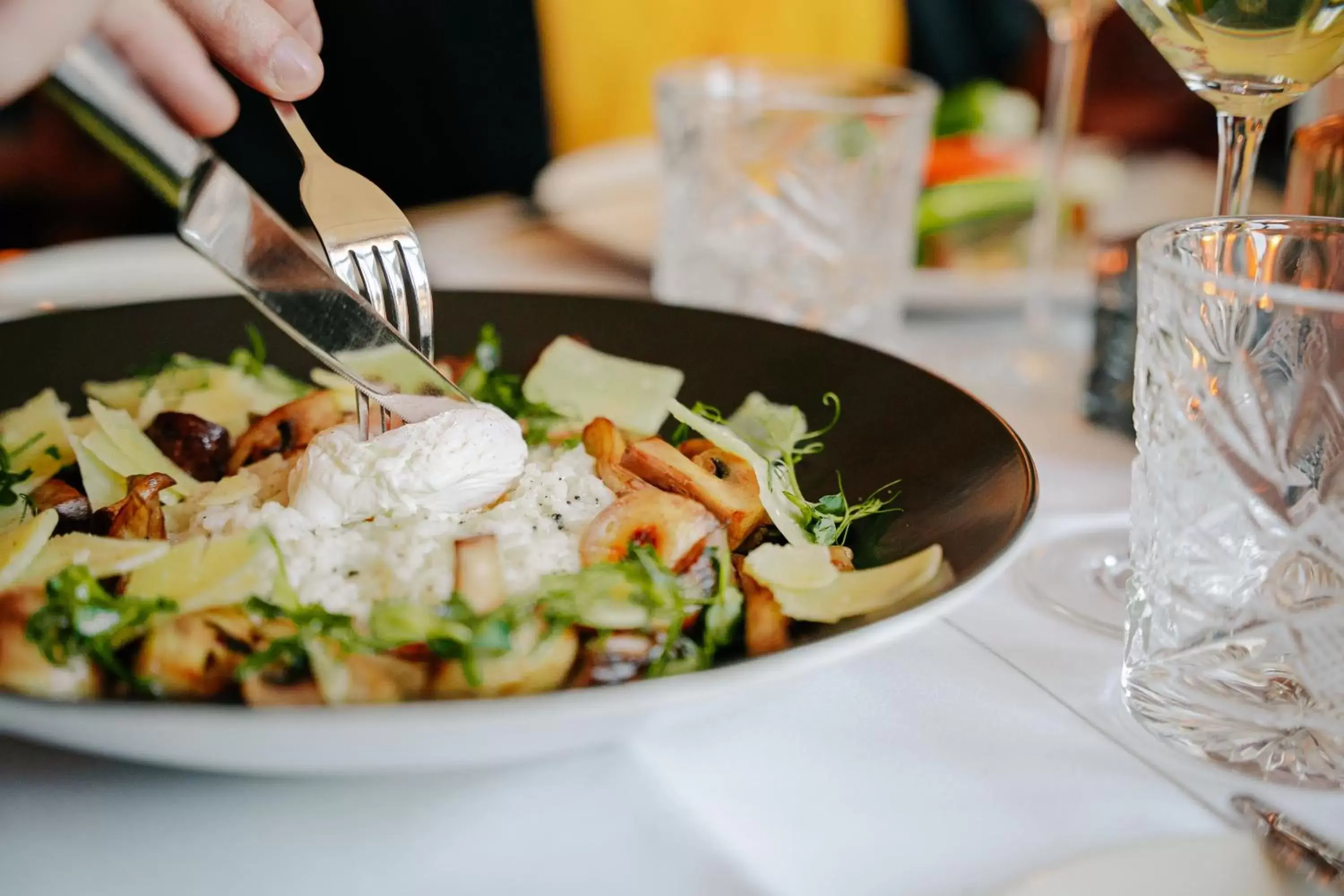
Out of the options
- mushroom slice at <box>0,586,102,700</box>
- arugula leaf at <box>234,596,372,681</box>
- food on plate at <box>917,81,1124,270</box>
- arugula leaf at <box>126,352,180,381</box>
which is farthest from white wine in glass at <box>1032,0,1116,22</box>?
mushroom slice at <box>0,586,102,700</box>

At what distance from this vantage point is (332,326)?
79 centimetres

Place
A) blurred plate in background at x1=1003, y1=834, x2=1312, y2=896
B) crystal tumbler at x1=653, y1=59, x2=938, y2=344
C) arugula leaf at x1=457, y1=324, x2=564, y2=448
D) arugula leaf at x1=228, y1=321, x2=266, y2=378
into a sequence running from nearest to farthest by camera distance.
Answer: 1. blurred plate in background at x1=1003, y1=834, x2=1312, y2=896
2. arugula leaf at x1=457, y1=324, x2=564, y2=448
3. arugula leaf at x1=228, y1=321, x2=266, y2=378
4. crystal tumbler at x1=653, y1=59, x2=938, y2=344

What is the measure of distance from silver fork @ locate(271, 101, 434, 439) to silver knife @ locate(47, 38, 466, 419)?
82 millimetres

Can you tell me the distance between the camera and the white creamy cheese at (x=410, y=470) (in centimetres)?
79

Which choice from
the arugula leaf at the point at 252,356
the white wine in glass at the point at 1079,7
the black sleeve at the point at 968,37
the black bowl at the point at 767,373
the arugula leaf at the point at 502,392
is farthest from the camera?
the black sleeve at the point at 968,37

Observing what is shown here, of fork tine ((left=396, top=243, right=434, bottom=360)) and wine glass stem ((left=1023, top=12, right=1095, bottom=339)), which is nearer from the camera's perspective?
fork tine ((left=396, top=243, right=434, bottom=360))

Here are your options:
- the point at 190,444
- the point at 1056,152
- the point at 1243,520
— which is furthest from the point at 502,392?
the point at 1056,152

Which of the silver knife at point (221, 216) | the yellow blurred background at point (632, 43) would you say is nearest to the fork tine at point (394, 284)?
the silver knife at point (221, 216)

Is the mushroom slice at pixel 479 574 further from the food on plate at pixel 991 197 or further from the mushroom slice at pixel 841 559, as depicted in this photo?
the food on plate at pixel 991 197

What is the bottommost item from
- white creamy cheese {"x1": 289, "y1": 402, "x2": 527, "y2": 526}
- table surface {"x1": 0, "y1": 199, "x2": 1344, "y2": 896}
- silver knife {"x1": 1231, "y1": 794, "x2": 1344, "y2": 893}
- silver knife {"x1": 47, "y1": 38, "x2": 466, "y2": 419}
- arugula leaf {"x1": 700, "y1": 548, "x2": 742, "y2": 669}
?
table surface {"x1": 0, "y1": 199, "x2": 1344, "y2": 896}

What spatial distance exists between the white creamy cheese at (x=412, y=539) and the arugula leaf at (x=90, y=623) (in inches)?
3.5

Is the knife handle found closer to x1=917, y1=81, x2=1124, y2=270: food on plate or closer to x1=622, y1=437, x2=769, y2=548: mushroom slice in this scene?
x1=622, y1=437, x2=769, y2=548: mushroom slice

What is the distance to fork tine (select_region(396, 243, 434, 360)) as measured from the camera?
920mm

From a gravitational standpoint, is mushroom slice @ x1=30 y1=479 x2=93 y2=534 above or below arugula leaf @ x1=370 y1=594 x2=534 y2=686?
below
